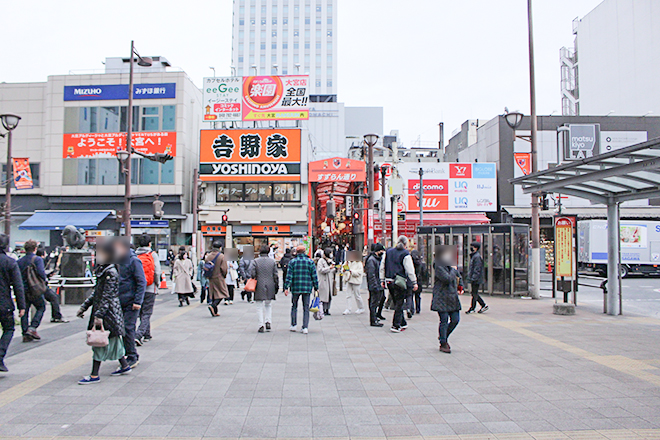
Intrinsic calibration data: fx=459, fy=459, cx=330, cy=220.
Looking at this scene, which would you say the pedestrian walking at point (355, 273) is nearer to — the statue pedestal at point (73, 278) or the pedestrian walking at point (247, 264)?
the pedestrian walking at point (247, 264)

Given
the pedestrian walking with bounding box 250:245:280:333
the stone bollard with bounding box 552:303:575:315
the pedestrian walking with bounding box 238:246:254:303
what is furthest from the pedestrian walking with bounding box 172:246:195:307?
the stone bollard with bounding box 552:303:575:315

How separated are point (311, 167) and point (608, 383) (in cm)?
2829

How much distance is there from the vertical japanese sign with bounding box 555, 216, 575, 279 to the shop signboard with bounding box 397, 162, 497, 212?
19.0m

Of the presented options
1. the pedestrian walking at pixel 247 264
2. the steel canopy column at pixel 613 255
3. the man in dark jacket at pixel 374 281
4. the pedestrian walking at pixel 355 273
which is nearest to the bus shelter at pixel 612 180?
the steel canopy column at pixel 613 255

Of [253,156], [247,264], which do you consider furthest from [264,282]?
[253,156]

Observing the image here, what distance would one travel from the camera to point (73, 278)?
13.0m

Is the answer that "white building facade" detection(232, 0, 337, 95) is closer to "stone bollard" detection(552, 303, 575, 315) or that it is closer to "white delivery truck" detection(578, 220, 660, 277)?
"white delivery truck" detection(578, 220, 660, 277)

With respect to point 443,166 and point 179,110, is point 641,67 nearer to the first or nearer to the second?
point 443,166

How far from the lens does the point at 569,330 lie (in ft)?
30.3

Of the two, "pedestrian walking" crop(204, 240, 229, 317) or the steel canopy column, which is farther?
the steel canopy column

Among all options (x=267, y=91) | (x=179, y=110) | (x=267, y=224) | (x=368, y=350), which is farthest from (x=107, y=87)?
(x=368, y=350)

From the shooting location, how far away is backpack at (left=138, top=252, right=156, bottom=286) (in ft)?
25.0

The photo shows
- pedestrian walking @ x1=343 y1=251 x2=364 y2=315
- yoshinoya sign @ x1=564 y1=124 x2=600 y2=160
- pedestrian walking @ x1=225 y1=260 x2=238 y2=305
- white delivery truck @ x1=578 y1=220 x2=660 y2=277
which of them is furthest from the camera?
white delivery truck @ x1=578 y1=220 x2=660 y2=277

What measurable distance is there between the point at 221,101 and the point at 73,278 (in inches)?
881
